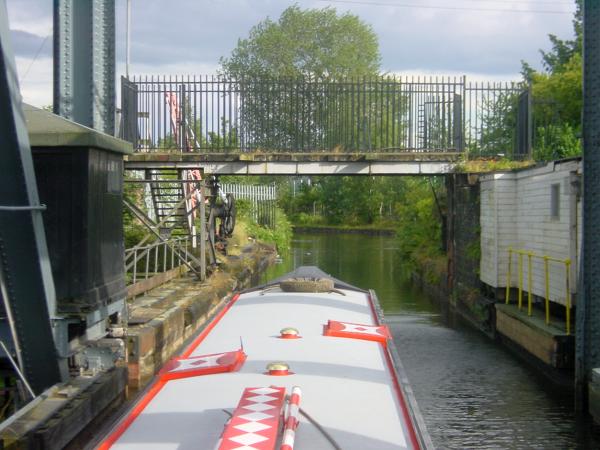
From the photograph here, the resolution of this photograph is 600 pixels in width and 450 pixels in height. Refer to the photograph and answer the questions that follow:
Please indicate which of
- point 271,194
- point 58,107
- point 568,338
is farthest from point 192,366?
point 271,194

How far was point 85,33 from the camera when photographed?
9.42 meters

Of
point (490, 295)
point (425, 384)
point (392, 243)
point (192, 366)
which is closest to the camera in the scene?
point (192, 366)

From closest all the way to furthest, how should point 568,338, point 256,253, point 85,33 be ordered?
point 85,33 < point 568,338 < point 256,253

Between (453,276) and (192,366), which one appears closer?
(192,366)

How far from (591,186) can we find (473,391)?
3950 millimetres

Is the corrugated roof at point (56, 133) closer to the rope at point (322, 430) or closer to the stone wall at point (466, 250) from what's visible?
the rope at point (322, 430)

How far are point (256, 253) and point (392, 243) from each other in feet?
73.1

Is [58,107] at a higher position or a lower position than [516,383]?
higher

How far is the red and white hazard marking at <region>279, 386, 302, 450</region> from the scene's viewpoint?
412cm

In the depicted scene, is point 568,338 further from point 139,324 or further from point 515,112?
point 515,112

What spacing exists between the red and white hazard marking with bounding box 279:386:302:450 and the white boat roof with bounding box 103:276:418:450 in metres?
0.15

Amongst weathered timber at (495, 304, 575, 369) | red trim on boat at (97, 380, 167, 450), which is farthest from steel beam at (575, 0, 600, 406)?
red trim on boat at (97, 380, 167, 450)

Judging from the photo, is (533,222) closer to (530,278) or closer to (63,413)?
(530,278)

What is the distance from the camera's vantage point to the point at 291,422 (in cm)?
439
